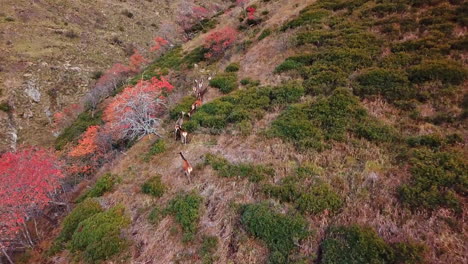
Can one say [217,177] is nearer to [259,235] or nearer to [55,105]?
[259,235]

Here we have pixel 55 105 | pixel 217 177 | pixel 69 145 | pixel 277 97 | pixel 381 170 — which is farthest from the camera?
pixel 55 105

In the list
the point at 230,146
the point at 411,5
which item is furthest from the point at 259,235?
the point at 411,5

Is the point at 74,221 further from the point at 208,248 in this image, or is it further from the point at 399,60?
the point at 399,60

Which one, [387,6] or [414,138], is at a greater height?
[387,6]

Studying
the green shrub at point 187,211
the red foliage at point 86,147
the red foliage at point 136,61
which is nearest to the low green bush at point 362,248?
the green shrub at point 187,211

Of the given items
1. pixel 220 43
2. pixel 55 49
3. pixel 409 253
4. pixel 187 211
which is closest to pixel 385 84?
pixel 409 253

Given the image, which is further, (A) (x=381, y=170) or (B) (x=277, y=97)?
(B) (x=277, y=97)

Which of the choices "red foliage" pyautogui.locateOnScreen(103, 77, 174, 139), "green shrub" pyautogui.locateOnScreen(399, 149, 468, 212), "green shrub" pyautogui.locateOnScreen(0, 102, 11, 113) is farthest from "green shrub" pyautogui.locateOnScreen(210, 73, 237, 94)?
"green shrub" pyautogui.locateOnScreen(0, 102, 11, 113)
